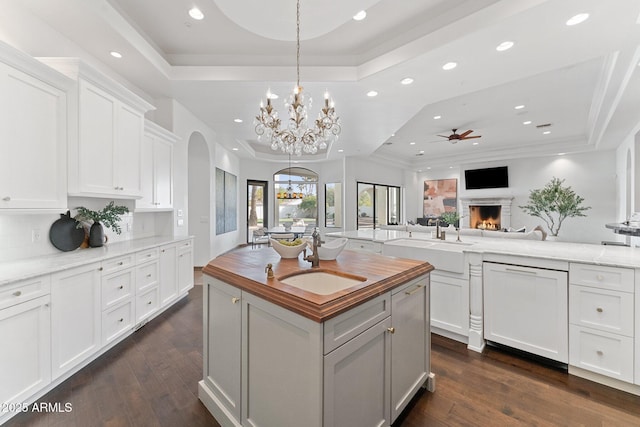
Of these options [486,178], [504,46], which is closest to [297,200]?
[486,178]

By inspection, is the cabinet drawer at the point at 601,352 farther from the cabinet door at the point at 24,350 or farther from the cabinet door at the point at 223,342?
the cabinet door at the point at 24,350

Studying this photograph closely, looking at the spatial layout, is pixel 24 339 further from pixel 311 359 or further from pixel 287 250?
pixel 311 359

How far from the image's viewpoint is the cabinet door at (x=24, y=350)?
1.62m

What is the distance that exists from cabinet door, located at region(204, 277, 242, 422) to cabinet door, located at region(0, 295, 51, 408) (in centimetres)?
115

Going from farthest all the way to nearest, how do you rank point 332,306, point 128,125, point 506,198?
point 506,198 < point 128,125 < point 332,306

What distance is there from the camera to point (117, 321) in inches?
100

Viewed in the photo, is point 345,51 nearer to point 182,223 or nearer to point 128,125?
point 128,125

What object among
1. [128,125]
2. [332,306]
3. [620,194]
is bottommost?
[332,306]

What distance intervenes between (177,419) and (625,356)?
3174 mm

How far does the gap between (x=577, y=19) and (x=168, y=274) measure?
489 centimetres

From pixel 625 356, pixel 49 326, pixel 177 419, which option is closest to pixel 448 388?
pixel 625 356

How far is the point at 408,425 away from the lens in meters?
1.63

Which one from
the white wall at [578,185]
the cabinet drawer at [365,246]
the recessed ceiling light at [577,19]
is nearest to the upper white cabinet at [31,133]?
the cabinet drawer at [365,246]

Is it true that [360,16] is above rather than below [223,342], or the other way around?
above
